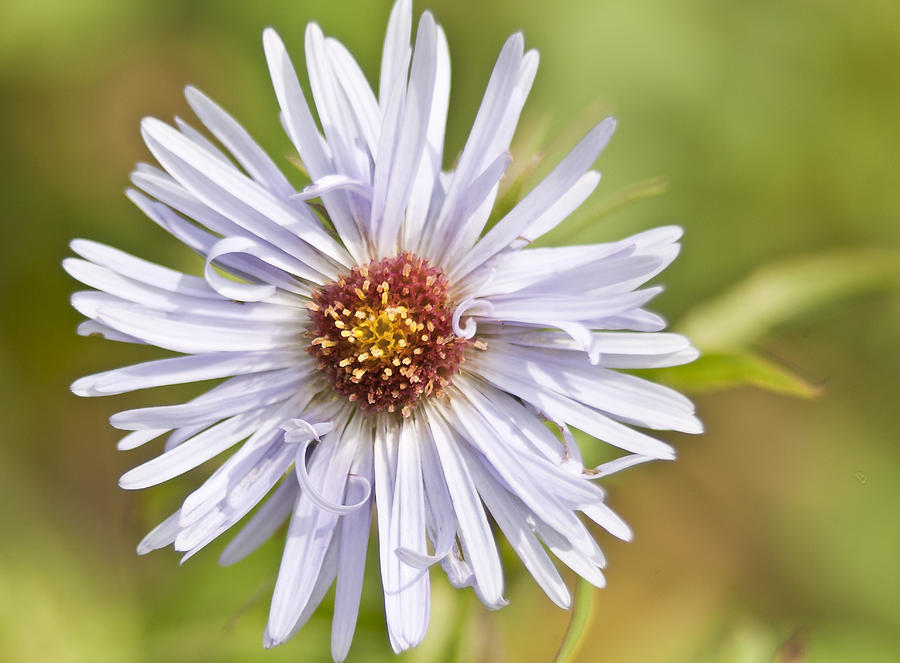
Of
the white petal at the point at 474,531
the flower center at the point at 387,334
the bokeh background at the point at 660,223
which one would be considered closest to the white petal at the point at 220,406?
the flower center at the point at 387,334

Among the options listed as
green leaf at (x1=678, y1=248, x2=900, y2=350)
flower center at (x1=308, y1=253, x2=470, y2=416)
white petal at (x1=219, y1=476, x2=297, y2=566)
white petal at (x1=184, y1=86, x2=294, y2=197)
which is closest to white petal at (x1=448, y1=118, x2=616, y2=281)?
flower center at (x1=308, y1=253, x2=470, y2=416)

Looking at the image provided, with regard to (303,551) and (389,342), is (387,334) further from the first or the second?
(303,551)

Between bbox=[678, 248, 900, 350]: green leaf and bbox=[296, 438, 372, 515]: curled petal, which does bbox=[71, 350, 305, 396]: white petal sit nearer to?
bbox=[296, 438, 372, 515]: curled petal

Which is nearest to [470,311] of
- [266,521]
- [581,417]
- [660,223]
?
[581,417]

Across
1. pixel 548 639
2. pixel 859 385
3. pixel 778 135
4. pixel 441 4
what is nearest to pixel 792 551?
pixel 859 385

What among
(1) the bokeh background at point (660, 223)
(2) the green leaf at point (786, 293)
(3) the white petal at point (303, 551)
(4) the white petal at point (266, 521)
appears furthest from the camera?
(1) the bokeh background at point (660, 223)

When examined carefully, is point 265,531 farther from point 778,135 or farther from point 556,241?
point 778,135

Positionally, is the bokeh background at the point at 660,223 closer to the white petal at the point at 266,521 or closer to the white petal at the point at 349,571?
the white petal at the point at 266,521

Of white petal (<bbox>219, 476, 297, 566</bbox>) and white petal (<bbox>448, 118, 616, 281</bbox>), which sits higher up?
white petal (<bbox>448, 118, 616, 281</bbox>)
